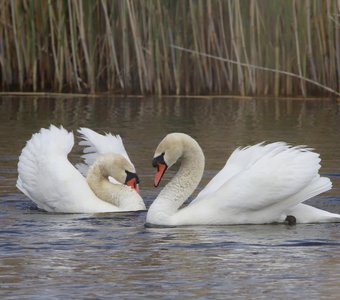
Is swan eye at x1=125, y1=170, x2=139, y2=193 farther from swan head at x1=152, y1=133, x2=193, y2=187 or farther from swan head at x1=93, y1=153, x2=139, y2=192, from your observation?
swan head at x1=152, y1=133, x2=193, y2=187

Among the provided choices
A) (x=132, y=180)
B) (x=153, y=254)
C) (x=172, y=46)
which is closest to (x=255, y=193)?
(x=153, y=254)

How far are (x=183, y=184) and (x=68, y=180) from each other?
105 cm

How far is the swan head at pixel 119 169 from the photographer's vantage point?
956cm

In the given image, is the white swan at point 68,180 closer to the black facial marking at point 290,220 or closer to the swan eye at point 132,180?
the swan eye at point 132,180

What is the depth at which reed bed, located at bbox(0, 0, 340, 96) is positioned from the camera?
16406 millimetres

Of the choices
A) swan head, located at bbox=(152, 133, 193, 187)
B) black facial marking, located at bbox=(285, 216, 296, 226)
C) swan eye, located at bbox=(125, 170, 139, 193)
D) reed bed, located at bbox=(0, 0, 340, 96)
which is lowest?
black facial marking, located at bbox=(285, 216, 296, 226)

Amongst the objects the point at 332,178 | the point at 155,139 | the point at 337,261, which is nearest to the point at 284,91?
the point at 155,139

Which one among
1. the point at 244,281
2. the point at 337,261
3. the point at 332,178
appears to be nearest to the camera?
the point at 244,281

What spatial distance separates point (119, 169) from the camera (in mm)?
9641

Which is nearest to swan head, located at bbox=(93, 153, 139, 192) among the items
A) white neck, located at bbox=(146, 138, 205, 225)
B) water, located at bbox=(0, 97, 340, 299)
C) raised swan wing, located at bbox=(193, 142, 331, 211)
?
water, located at bbox=(0, 97, 340, 299)

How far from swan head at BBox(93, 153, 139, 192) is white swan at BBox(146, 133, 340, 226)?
880 millimetres

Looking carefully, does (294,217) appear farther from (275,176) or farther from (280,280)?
(280,280)

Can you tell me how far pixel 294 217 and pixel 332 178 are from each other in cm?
192

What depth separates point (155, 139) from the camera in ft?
43.4
